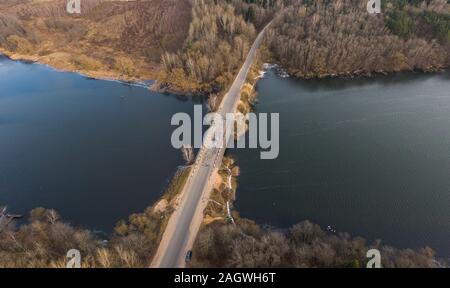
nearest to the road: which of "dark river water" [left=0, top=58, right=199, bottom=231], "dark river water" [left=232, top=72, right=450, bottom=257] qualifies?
"dark river water" [left=232, top=72, right=450, bottom=257]

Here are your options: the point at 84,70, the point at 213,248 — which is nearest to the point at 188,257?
the point at 213,248

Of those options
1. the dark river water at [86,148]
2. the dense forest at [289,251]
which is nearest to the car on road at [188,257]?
the dense forest at [289,251]

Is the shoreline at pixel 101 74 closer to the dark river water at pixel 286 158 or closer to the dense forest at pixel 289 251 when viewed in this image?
the dark river water at pixel 286 158

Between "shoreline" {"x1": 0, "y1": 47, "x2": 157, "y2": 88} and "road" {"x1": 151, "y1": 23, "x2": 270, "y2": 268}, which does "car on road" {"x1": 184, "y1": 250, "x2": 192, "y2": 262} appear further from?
"shoreline" {"x1": 0, "y1": 47, "x2": 157, "y2": 88}

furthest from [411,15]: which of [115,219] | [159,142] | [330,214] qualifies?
[115,219]

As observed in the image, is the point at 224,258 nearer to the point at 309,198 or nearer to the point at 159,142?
the point at 309,198
